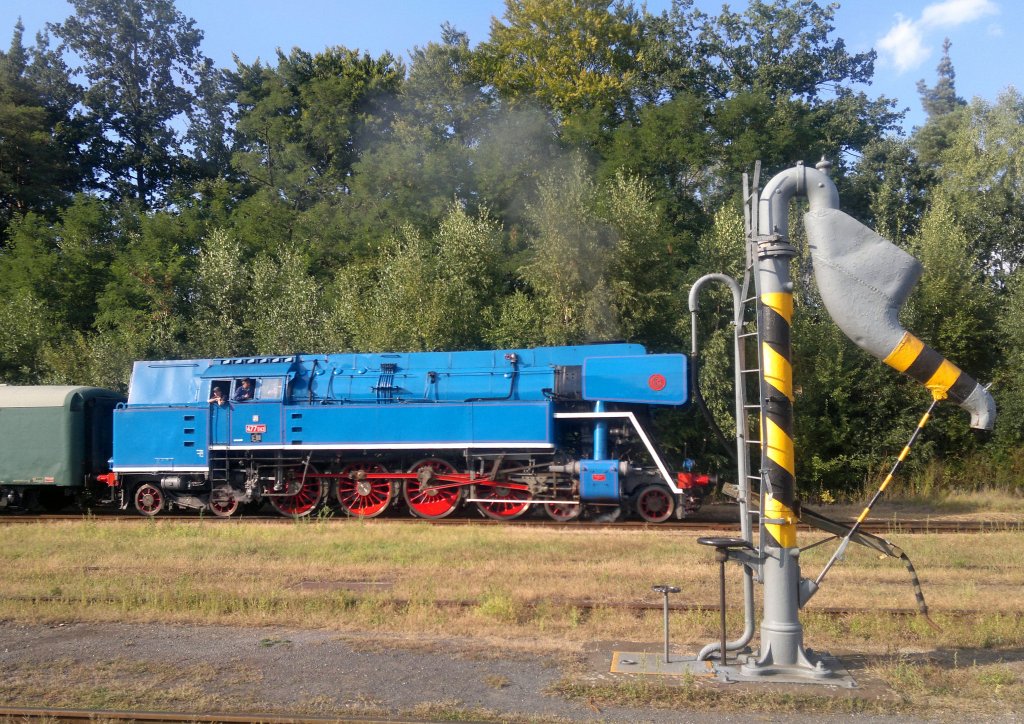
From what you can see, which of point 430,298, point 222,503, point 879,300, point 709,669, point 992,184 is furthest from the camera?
point 992,184

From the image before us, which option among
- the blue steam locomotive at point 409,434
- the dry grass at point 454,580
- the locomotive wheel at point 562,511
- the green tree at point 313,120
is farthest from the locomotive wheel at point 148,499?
the green tree at point 313,120

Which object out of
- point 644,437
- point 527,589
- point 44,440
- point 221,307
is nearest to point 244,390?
point 44,440

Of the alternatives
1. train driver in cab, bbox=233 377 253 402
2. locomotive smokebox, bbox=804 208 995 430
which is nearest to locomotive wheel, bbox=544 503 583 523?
train driver in cab, bbox=233 377 253 402

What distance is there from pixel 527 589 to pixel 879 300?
5.45m

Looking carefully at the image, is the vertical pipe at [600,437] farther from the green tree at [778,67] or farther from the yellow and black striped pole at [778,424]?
the green tree at [778,67]

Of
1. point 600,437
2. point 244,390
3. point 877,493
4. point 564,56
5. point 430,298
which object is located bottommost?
point 877,493

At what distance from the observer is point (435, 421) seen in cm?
1692

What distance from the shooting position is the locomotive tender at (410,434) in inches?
647

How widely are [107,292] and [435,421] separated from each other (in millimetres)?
20685

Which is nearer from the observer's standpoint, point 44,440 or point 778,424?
point 778,424

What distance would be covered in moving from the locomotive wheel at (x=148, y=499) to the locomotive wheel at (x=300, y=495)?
264 cm

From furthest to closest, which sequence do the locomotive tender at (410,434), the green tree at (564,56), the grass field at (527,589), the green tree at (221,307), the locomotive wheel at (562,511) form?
the green tree at (564,56) → the green tree at (221,307) → the locomotive wheel at (562,511) → the locomotive tender at (410,434) → the grass field at (527,589)

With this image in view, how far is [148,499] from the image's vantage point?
18734 millimetres

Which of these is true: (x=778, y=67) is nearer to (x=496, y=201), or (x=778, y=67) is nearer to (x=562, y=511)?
(x=496, y=201)
